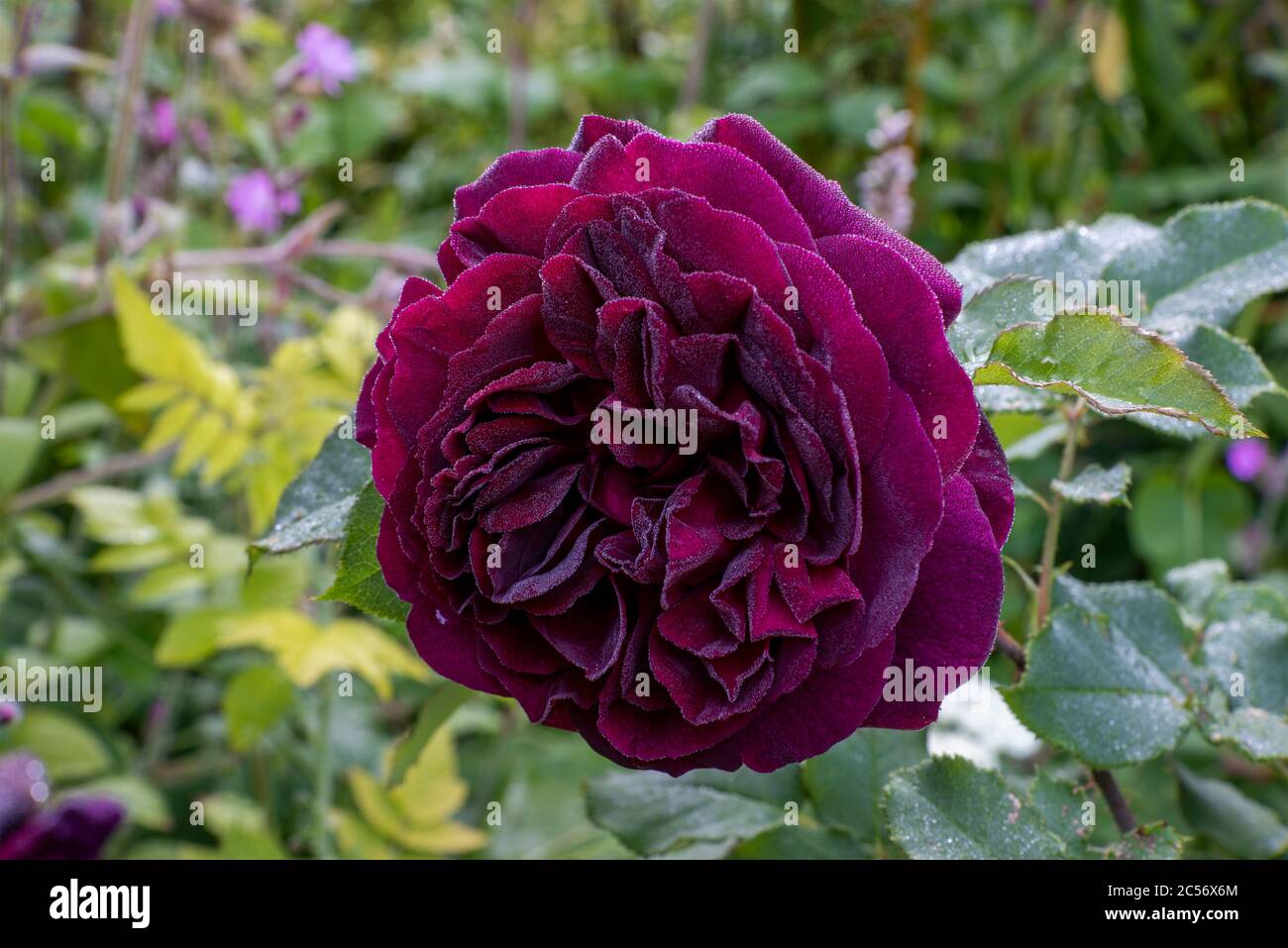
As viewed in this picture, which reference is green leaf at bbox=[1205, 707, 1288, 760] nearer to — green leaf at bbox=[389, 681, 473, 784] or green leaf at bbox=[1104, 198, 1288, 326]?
green leaf at bbox=[1104, 198, 1288, 326]

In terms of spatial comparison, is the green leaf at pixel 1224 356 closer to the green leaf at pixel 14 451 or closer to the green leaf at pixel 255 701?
the green leaf at pixel 255 701

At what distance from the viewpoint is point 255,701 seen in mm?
937

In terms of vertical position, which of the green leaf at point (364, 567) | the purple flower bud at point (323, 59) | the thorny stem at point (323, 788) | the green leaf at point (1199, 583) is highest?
the purple flower bud at point (323, 59)

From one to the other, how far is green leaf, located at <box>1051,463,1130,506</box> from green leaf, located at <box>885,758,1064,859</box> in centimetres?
13

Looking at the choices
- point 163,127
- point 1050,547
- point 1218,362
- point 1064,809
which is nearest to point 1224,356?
point 1218,362

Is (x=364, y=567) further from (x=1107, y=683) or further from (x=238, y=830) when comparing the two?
(x=238, y=830)

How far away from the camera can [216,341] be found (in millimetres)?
1237

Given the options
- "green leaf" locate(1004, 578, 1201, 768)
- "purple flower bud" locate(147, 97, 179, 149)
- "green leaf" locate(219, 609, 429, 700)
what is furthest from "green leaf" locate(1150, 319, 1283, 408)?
"purple flower bud" locate(147, 97, 179, 149)

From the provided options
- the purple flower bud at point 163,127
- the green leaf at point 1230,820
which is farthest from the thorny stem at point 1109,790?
the purple flower bud at point 163,127

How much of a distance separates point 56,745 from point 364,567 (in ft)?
2.29

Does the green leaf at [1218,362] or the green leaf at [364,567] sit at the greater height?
the green leaf at [1218,362]

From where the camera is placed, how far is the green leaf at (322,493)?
0.48 meters

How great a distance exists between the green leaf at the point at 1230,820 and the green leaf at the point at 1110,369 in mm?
319
